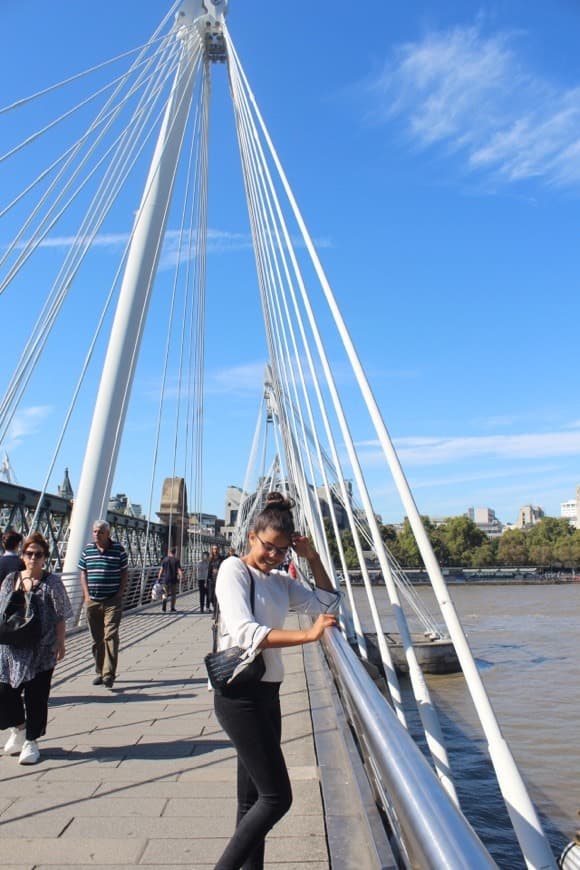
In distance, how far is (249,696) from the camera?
2.33 m

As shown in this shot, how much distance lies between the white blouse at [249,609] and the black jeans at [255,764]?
0.31 feet

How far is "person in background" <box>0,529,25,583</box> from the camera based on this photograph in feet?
17.5

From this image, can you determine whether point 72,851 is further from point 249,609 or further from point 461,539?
point 461,539

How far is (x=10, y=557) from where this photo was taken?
5484 mm

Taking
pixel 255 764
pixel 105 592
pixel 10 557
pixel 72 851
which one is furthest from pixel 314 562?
pixel 105 592

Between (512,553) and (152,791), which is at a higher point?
(512,553)

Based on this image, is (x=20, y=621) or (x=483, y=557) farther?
(x=483, y=557)

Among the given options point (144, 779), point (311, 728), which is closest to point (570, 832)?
point (311, 728)

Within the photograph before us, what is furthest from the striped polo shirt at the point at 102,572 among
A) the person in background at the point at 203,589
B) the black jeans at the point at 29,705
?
the person in background at the point at 203,589

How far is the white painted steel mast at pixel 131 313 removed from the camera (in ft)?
32.5

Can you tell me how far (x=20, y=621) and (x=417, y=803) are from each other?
312cm

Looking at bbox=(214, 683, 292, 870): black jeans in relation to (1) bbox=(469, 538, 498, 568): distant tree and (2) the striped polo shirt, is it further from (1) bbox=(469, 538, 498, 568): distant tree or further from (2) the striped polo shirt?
(1) bbox=(469, 538, 498, 568): distant tree

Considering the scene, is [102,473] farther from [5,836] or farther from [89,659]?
[5,836]

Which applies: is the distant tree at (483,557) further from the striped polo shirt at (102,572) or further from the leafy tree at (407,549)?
the striped polo shirt at (102,572)
